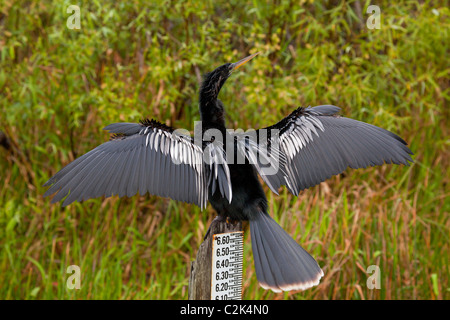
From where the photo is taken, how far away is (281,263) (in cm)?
251

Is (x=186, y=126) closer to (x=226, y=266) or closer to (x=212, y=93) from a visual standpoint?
(x=212, y=93)

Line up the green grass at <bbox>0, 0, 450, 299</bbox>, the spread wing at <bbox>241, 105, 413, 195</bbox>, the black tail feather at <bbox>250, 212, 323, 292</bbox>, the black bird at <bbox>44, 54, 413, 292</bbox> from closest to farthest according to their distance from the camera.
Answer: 1. the black tail feather at <bbox>250, 212, 323, 292</bbox>
2. the black bird at <bbox>44, 54, 413, 292</bbox>
3. the spread wing at <bbox>241, 105, 413, 195</bbox>
4. the green grass at <bbox>0, 0, 450, 299</bbox>

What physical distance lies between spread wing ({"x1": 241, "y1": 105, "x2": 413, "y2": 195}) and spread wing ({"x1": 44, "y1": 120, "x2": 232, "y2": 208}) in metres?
0.37

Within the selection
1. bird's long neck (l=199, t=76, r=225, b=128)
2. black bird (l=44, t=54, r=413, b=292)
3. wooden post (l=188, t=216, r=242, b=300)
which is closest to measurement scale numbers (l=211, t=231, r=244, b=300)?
wooden post (l=188, t=216, r=242, b=300)

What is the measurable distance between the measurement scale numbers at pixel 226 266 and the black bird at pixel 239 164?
12 cm

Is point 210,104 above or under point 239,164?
above

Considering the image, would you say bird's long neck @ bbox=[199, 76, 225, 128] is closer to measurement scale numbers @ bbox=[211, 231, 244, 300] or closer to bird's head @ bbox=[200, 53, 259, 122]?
bird's head @ bbox=[200, 53, 259, 122]

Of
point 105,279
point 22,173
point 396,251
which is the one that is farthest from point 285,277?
point 22,173

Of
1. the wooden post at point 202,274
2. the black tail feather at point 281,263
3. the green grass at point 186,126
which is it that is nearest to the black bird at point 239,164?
the black tail feather at point 281,263

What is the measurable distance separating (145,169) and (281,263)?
0.81 meters

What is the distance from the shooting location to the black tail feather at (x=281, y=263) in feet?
8.04

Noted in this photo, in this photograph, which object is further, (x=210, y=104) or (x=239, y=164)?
(x=210, y=104)

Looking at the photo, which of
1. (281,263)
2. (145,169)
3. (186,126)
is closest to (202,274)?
(281,263)

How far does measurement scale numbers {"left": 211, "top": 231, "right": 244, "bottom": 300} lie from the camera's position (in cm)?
262
